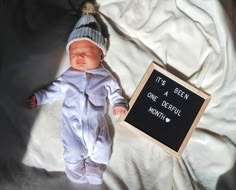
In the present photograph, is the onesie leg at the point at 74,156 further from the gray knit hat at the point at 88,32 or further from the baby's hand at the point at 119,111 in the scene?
the gray knit hat at the point at 88,32

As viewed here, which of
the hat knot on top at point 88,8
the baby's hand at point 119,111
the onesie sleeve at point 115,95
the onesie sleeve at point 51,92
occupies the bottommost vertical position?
the onesie sleeve at point 51,92

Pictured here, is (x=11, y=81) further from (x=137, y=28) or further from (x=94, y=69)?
(x=137, y=28)

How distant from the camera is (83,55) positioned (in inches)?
50.9

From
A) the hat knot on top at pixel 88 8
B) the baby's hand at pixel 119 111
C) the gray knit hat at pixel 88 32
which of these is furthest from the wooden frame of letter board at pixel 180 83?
the hat knot on top at pixel 88 8

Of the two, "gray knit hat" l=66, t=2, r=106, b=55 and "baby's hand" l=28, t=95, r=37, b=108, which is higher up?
"gray knit hat" l=66, t=2, r=106, b=55

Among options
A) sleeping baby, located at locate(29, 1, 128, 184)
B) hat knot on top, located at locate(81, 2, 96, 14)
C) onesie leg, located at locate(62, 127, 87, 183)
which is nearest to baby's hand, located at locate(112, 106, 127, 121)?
sleeping baby, located at locate(29, 1, 128, 184)

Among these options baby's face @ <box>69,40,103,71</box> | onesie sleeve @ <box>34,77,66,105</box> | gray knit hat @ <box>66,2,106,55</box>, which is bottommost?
onesie sleeve @ <box>34,77,66,105</box>

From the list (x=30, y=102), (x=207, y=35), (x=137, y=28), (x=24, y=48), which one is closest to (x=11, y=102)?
(x=30, y=102)

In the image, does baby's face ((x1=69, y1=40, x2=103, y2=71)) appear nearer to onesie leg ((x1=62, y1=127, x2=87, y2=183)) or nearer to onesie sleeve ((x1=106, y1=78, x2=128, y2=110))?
onesie sleeve ((x1=106, y1=78, x2=128, y2=110))

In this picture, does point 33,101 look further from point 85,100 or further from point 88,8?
point 88,8

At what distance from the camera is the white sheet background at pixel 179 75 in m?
1.29

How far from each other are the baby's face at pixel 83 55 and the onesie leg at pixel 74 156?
0.59ft

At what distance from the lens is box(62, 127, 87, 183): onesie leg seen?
126 centimetres

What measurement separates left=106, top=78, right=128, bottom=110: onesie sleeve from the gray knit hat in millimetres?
95
